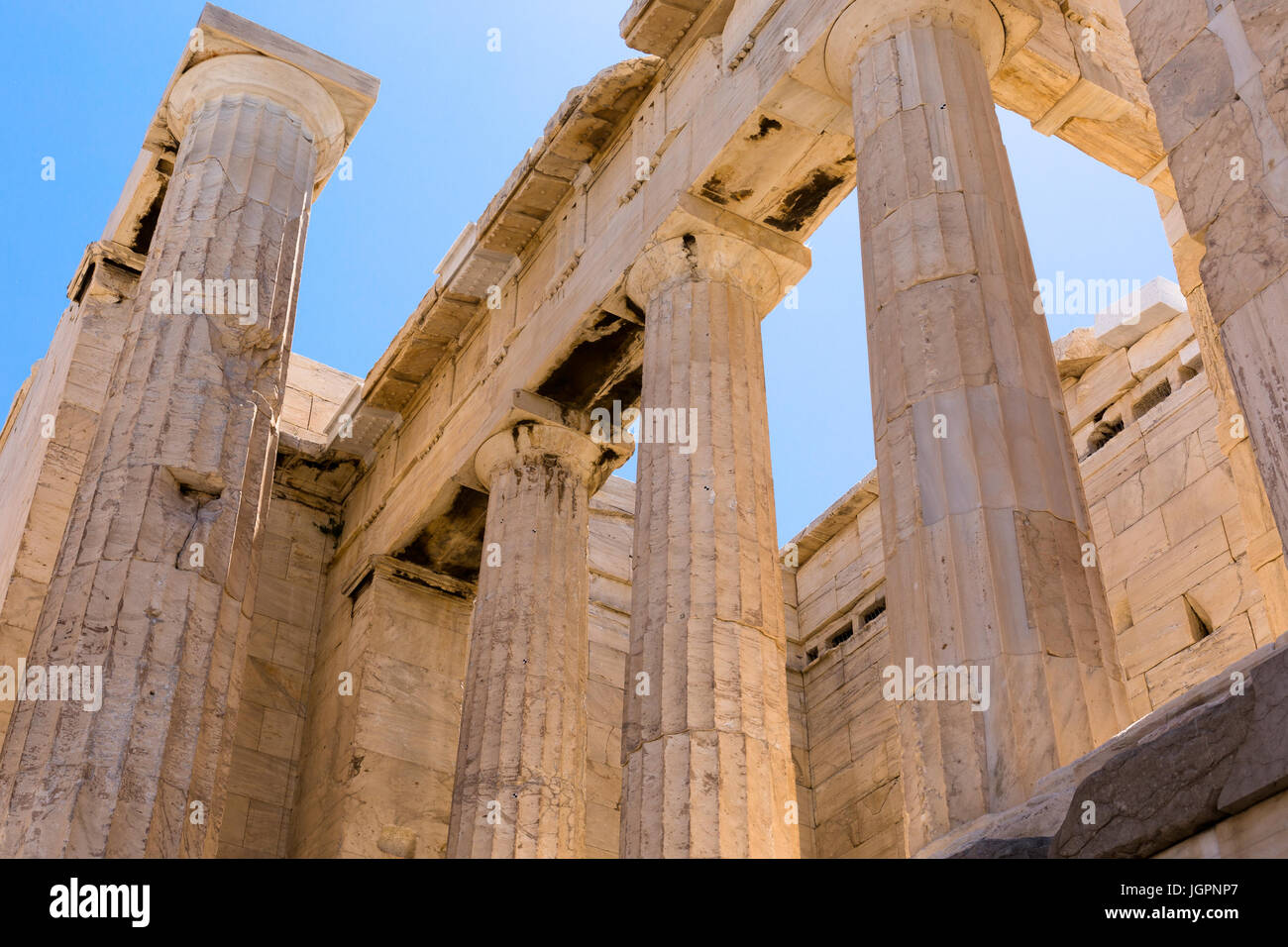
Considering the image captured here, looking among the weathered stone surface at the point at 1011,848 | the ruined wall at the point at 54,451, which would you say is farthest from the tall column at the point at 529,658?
→ the weathered stone surface at the point at 1011,848

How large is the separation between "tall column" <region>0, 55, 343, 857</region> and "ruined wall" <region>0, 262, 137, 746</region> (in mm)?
2982

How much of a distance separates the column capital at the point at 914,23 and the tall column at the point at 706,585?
8.46 feet

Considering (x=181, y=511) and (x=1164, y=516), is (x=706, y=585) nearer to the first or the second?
(x=181, y=511)

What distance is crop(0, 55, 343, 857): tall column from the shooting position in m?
10.5

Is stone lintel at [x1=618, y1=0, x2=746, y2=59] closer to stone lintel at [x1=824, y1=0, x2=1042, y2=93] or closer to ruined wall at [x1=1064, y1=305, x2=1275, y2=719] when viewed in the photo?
stone lintel at [x1=824, y1=0, x2=1042, y2=93]

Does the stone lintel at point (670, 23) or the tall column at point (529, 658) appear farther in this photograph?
the stone lintel at point (670, 23)

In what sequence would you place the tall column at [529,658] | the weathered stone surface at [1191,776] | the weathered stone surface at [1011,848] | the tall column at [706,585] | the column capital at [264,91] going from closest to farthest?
the weathered stone surface at [1191,776], the weathered stone surface at [1011,848], the tall column at [706,585], the tall column at [529,658], the column capital at [264,91]

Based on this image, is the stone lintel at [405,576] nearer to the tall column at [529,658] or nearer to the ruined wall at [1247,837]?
the tall column at [529,658]

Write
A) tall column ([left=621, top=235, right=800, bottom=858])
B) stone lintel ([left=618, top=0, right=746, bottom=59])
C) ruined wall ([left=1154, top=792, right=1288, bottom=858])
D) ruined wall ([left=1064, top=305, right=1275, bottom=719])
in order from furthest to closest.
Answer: ruined wall ([left=1064, top=305, right=1275, bottom=719]), stone lintel ([left=618, top=0, right=746, bottom=59]), tall column ([left=621, top=235, right=800, bottom=858]), ruined wall ([left=1154, top=792, right=1288, bottom=858])

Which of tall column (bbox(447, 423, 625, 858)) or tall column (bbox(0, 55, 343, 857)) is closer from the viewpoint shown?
tall column (bbox(0, 55, 343, 857))

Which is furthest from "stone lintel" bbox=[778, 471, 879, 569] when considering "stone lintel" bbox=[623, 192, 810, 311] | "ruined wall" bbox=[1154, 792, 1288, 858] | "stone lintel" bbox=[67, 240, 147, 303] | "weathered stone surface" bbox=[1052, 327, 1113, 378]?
"ruined wall" bbox=[1154, 792, 1288, 858]

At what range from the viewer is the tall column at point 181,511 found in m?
10.5

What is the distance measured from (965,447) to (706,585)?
11.6ft

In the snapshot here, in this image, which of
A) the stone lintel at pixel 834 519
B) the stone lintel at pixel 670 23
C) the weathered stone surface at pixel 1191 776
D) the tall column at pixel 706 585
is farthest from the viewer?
the stone lintel at pixel 834 519
